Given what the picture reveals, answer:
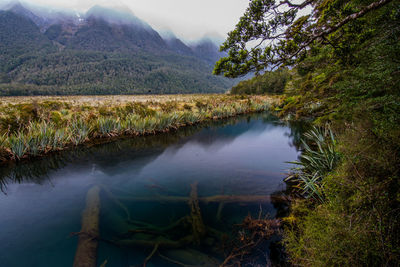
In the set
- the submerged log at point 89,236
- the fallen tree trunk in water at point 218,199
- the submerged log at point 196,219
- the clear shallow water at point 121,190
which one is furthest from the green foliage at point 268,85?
the submerged log at point 89,236

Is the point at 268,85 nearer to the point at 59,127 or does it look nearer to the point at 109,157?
the point at 109,157

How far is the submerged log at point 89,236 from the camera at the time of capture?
2.96m

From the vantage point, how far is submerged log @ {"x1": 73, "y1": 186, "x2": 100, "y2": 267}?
9.71 feet

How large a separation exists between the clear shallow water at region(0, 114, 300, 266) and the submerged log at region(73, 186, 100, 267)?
0.11m

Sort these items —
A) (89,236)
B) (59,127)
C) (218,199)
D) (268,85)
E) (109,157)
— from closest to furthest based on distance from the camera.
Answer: (89,236) < (218,199) < (109,157) < (59,127) < (268,85)

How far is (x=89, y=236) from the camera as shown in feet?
11.5

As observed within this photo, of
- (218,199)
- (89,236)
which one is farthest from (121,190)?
(218,199)

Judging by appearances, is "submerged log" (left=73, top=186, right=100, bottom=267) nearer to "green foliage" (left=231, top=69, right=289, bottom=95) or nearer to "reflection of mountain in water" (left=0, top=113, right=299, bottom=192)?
"reflection of mountain in water" (left=0, top=113, right=299, bottom=192)

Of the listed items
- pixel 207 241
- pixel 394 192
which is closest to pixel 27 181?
pixel 207 241

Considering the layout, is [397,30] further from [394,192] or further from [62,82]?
[62,82]

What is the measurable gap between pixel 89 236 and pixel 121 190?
196 cm

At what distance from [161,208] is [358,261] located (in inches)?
152

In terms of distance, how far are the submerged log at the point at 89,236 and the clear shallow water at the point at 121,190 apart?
0.35 ft

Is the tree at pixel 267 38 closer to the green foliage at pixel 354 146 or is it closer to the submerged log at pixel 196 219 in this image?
the green foliage at pixel 354 146
